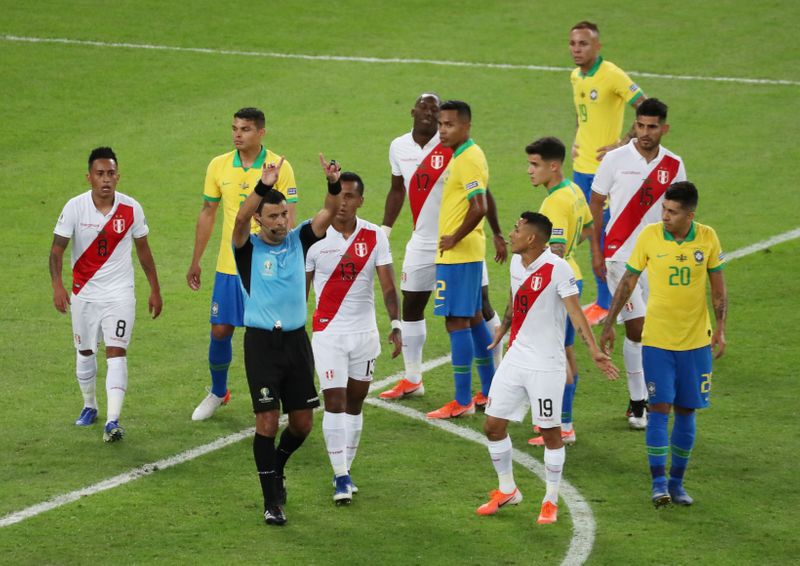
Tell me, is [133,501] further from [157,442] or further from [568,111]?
[568,111]

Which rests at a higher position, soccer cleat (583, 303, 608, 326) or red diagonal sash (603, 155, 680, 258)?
red diagonal sash (603, 155, 680, 258)

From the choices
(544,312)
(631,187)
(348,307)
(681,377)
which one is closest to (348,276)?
(348,307)

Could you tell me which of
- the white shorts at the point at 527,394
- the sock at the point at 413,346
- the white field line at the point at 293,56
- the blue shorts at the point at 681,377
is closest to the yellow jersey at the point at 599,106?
the sock at the point at 413,346

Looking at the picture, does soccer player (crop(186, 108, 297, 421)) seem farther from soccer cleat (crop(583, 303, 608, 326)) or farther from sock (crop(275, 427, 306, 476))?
soccer cleat (crop(583, 303, 608, 326))

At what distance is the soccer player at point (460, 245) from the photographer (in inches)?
454

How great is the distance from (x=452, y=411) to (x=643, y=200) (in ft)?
8.23

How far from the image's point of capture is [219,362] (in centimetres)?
1177

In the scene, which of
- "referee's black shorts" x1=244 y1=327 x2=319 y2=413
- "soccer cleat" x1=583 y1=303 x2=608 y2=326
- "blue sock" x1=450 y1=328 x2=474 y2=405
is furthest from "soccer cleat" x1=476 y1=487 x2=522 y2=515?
"soccer cleat" x1=583 y1=303 x2=608 y2=326

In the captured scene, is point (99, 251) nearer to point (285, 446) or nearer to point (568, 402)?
point (285, 446)

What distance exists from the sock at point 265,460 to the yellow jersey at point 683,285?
2921mm

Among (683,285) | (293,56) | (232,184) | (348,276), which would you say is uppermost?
(293,56)

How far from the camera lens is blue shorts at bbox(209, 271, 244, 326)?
11664mm

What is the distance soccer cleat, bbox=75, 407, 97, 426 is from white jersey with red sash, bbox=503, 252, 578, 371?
3980mm

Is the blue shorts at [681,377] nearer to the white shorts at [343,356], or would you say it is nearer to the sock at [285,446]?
the white shorts at [343,356]
